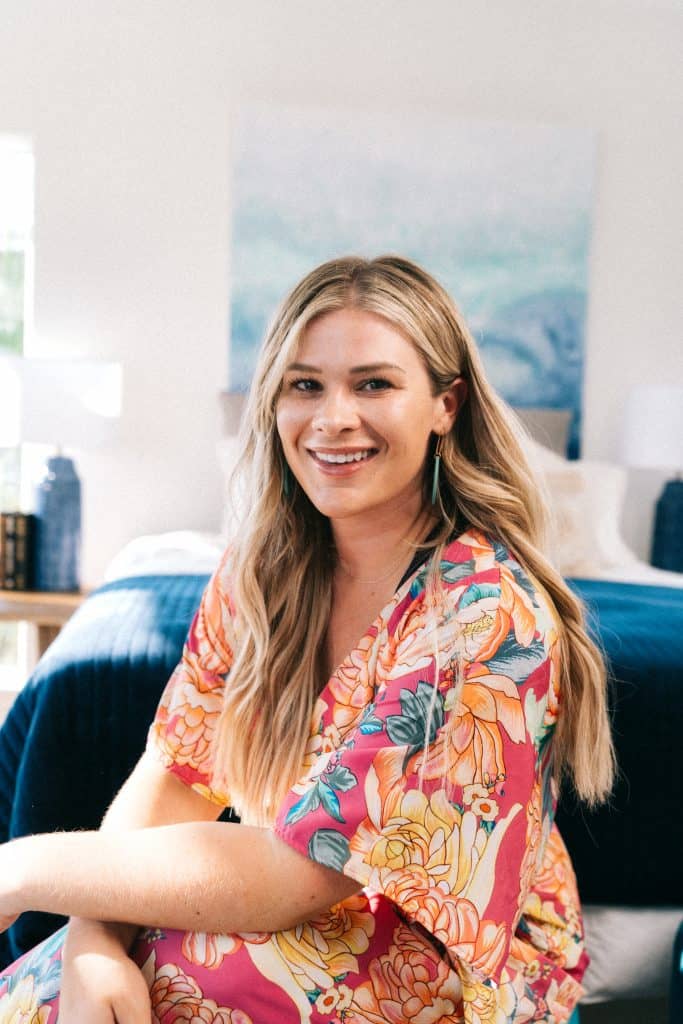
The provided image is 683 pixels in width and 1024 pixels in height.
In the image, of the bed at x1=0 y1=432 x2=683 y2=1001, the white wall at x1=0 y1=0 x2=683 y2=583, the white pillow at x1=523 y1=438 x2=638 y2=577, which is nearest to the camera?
the bed at x1=0 y1=432 x2=683 y2=1001

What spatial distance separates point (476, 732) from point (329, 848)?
19 cm

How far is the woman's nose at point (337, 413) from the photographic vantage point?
122 cm

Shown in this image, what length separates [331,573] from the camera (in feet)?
4.56

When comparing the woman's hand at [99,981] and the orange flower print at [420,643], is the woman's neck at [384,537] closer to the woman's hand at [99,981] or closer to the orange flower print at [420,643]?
the orange flower print at [420,643]

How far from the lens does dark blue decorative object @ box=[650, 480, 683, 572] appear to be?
394 centimetres

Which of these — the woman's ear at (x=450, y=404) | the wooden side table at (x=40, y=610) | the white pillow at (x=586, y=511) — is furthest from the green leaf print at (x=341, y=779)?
the wooden side table at (x=40, y=610)

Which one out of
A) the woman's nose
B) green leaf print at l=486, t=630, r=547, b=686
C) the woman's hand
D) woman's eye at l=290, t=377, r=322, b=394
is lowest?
the woman's hand

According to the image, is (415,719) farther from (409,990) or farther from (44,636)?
(44,636)

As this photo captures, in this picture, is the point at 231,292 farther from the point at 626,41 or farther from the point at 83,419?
the point at 626,41

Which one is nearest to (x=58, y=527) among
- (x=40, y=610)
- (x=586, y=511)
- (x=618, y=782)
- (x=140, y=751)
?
(x=40, y=610)

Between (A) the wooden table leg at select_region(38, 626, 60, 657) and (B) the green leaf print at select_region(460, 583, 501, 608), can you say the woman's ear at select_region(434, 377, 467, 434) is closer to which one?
(B) the green leaf print at select_region(460, 583, 501, 608)

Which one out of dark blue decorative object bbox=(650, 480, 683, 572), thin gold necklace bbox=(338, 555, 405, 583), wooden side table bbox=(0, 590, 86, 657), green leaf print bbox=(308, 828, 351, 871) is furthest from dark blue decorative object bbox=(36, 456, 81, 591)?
green leaf print bbox=(308, 828, 351, 871)

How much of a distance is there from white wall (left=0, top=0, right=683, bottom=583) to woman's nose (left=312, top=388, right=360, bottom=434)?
283cm

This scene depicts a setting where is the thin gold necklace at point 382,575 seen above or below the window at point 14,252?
below
